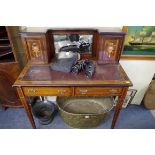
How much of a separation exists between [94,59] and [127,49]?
413mm

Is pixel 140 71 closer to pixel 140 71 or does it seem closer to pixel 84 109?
pixel 140 71

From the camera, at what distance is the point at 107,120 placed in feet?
6.06

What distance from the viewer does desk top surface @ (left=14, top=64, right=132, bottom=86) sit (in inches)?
47.5

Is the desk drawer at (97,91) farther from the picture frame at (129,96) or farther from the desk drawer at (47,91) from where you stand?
the picture frame at (129,96)

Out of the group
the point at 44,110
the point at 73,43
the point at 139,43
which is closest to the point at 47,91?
the point at 73,43

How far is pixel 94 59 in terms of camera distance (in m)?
1.54

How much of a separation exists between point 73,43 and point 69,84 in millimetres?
509

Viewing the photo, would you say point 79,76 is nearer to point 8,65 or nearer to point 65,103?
point 65,103

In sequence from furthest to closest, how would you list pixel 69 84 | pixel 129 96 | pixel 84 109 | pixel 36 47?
pixel 129 96, pixel 84 109, pixel 36 47, pixel 69 84

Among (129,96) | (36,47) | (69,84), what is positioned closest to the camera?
(69,84)

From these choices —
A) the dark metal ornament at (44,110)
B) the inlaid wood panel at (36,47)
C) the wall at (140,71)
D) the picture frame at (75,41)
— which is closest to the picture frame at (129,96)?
the wall at (140,71)

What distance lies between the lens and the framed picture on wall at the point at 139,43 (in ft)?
4.73

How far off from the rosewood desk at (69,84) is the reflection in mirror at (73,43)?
32 centimetres
